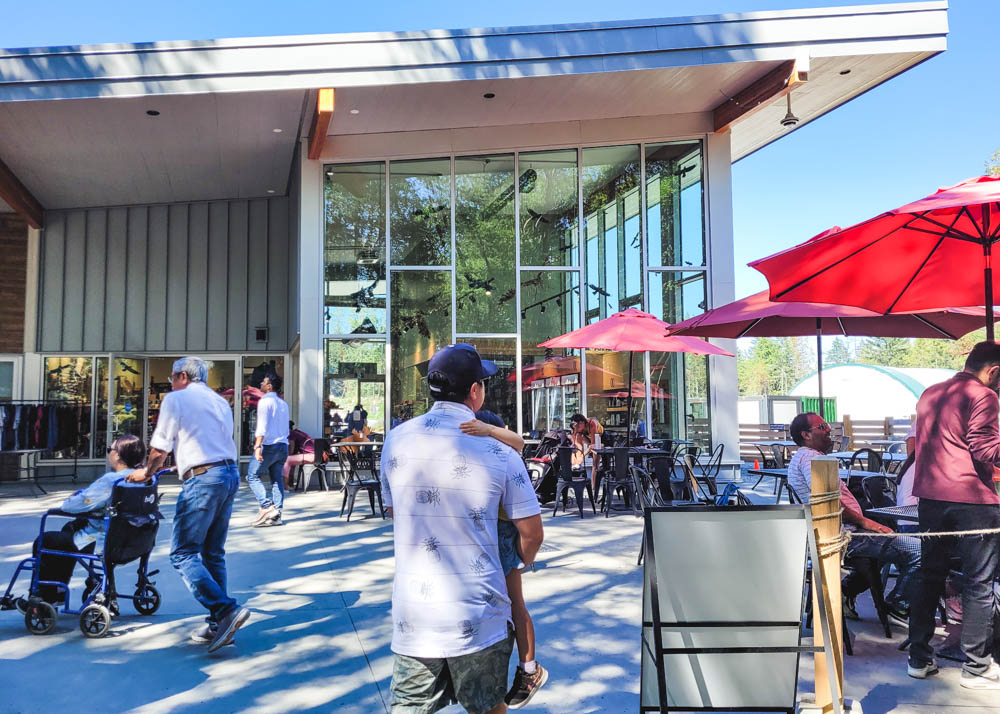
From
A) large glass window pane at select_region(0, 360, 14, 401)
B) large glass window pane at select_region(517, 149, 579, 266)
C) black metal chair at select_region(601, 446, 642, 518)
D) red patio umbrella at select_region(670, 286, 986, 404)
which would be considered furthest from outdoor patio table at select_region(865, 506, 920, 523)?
large glass window pane at select_region(0, 360, 14, 401)

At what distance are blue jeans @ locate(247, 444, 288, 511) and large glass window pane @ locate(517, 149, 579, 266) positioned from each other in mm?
5963

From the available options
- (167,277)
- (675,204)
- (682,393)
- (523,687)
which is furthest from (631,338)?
(167,277)

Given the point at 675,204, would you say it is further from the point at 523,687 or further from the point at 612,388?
the point at 523,687

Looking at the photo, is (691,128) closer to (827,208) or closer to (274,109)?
(274,109)

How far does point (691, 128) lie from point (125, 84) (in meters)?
8.53

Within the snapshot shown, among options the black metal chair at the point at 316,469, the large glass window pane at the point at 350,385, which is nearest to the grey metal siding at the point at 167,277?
the large glass window pane at the point at 350,385

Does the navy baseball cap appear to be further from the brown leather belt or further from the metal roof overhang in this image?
the metal roof overhang

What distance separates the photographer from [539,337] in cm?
1320

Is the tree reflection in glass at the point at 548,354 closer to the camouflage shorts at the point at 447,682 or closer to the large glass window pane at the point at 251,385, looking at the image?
the large glass window pane at the point at 251,385

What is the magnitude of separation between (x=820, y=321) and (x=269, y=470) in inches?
238

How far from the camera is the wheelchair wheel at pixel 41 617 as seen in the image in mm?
4578

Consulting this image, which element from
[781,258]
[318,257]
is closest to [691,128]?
[318,257]

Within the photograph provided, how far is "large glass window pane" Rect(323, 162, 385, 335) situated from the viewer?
1298 cm

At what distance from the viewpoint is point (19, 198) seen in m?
14.4
